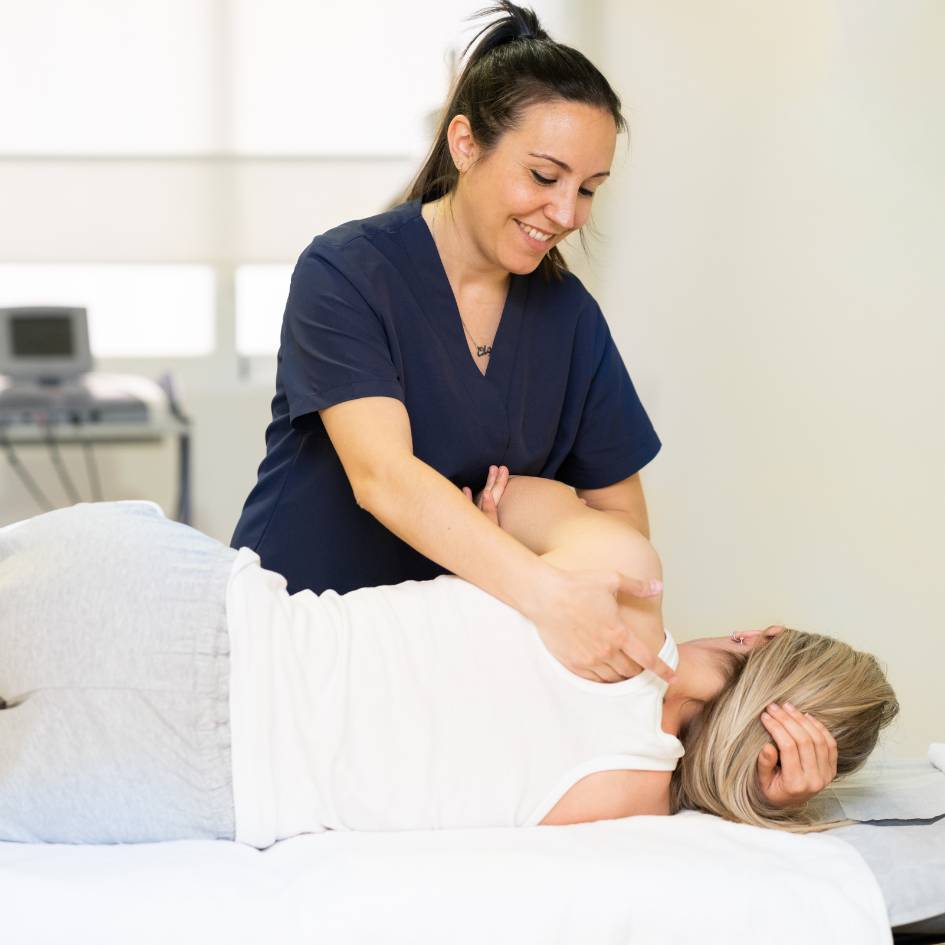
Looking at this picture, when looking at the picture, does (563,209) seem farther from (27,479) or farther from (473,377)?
(27,479)

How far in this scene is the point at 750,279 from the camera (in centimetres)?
313

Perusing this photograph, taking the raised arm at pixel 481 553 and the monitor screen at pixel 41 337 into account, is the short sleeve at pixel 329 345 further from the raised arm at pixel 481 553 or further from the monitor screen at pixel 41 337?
the monitor screen at pixel 41 337

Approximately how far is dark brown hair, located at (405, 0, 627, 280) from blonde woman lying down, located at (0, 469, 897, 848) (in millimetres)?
592

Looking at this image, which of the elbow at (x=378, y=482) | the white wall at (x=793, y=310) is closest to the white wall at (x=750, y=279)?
the white wall at (x=793, y=310)

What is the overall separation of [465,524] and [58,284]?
131 inches

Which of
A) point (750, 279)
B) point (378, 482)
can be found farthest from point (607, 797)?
point (750, 279)

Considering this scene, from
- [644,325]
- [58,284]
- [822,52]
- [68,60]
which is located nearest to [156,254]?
[58,284]

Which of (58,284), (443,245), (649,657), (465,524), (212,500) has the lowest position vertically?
(212,500)

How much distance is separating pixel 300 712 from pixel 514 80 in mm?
881

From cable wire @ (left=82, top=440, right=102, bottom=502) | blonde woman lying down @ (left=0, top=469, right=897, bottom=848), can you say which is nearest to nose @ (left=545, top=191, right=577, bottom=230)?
blonde woman lying down @ (left=0, top=469, right=897, bottom=848)

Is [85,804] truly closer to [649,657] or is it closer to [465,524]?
[465,524]

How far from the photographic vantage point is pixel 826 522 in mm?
2719

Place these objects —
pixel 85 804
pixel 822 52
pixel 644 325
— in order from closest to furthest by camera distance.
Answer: pixel 85 804
pixel 822 52
pixel 644 325

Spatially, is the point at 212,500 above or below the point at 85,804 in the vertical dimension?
below
